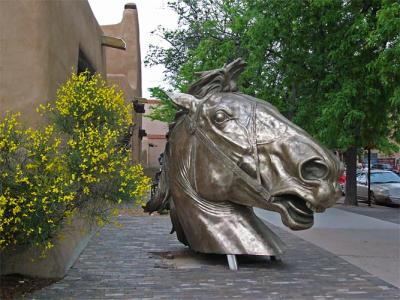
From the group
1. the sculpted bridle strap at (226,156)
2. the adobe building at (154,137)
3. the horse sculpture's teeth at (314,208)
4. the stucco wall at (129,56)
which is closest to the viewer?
the horse sculpture's teeth at (314,208)

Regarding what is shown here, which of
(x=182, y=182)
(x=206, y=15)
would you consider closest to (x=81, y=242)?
(x=182, y=182)

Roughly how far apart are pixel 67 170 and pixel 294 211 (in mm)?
2701

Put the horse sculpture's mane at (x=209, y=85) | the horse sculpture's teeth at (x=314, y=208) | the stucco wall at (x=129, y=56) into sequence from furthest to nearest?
the stucco wall at (x=129, y=56)
the horse sculpture's mane at (x=209, y=85)
the horse sculpture's teeth at (x=314, y=208)

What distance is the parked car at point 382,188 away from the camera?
63.8 feet

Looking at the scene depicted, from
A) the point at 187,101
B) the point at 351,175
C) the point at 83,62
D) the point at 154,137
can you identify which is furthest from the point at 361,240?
the point at 154,137

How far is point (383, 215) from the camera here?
15.4 metres

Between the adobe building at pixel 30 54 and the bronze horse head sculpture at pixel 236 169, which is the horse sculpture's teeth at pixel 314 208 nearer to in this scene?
the bronze horse head sculpture at pixel 236 169

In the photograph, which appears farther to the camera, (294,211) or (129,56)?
(129,56)

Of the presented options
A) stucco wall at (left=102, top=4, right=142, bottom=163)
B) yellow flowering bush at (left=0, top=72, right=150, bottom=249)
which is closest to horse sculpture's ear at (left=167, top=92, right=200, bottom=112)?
yellow flowering bush at (left=0, top=72, right=150, bottom=249)

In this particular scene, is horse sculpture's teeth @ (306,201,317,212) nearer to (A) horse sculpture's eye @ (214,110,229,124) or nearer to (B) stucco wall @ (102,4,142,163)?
(A) horse sculpture's eye @ (214,110,229,124)

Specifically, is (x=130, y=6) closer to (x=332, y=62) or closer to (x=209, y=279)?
(x=332, y=62)

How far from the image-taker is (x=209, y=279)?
5973 mm

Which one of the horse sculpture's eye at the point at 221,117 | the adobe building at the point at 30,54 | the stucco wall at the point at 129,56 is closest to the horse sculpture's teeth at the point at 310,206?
the horse sculpture's eye at the point at 221,117

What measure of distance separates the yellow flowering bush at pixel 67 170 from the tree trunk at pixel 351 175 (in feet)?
45.8
